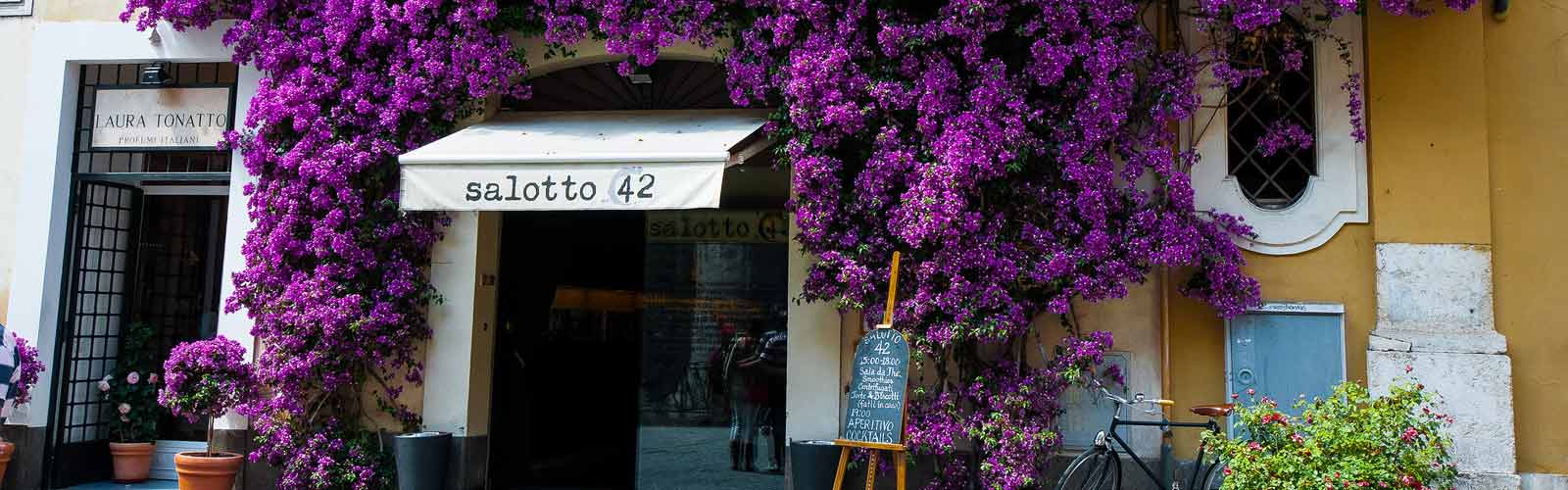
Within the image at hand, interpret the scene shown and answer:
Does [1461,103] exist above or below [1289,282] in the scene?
above

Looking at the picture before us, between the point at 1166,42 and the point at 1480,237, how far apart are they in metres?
2.36

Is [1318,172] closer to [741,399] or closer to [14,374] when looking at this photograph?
[741,399]

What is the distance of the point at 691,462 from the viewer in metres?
9.33

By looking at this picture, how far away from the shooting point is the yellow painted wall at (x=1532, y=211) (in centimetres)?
756

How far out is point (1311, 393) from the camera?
7785 millimetres

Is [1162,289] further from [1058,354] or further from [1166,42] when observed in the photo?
[1166,42]

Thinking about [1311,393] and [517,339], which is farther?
[517,339]

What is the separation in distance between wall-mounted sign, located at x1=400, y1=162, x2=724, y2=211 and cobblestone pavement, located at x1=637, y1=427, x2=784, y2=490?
106 inches

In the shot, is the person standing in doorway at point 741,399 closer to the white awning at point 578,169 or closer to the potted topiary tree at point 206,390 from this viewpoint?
the white awning at point 578,169

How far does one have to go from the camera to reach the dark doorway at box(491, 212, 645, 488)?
9.62m

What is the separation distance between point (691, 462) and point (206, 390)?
139 inches

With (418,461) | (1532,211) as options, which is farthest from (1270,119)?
(418,461)

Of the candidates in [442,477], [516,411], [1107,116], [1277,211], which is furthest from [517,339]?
[1277,211]

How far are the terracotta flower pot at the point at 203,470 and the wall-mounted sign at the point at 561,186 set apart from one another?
2.40 m
